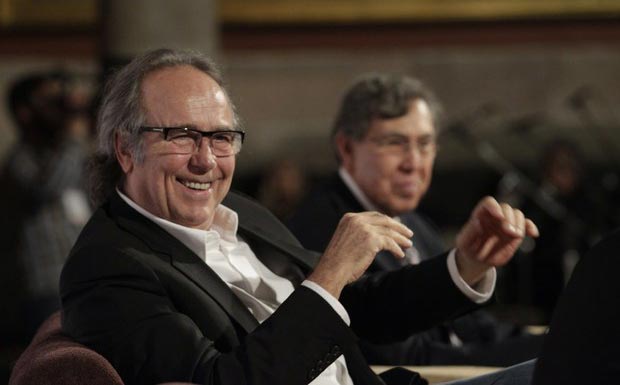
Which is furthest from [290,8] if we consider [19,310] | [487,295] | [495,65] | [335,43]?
[487,295]

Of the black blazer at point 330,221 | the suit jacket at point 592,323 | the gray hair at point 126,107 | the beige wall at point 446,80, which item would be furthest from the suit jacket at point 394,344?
the beige wall at point 446,80

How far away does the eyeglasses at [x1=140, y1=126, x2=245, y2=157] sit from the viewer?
3033 mm

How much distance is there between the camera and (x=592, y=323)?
2369 mm

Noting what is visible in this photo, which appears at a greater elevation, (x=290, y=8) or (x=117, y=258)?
(x=117, y=258)

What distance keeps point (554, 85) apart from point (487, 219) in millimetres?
6113

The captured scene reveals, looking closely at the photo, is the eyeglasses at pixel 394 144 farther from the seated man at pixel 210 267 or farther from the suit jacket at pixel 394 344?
the seated man at pixel 210 267

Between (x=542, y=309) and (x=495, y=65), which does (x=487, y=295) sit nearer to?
(x=542, y=309)

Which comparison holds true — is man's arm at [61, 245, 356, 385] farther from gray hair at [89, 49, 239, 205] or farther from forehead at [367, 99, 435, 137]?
forehead at [367, 99, 435, 137]

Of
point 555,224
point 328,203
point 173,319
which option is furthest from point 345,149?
point 555,224

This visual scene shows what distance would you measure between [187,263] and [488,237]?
0.73 metres

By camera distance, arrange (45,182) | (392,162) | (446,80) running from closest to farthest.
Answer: (392,162), (45,182), (446,80)

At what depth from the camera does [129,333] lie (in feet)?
9.17

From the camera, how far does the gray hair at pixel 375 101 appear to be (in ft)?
14.5

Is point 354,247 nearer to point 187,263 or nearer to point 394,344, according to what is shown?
point 187,263
